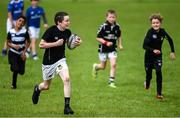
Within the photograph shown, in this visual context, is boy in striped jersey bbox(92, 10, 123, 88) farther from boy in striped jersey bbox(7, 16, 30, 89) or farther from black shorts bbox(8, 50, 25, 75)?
black shorts bbox(8, 50, 25, 75)

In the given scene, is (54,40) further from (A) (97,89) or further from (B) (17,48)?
(A) (97,89)

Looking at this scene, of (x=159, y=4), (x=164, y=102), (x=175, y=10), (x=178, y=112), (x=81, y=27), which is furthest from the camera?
(x=159, y=4)

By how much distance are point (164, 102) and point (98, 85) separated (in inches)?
130

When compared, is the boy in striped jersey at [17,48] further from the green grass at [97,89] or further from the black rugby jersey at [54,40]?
the black rugby jersey at [54,40]

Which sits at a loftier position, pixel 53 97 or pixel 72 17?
pixel 72 17

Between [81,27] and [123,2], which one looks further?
[123,2]

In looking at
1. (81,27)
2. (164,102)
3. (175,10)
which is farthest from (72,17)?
(164,102)

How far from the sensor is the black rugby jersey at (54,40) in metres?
15.6

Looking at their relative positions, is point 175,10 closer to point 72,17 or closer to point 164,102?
point 72,17

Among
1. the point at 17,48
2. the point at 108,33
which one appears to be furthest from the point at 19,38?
the point at 108,33

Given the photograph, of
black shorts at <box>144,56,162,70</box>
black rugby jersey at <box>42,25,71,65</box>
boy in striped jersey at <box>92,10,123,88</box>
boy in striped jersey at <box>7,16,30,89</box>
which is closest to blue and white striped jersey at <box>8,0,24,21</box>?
boy in striped jersey at <box>7,16,30,89</box>

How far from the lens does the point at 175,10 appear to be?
164ft

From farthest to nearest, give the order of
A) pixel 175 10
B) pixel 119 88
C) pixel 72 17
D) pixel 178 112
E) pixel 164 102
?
pixel 175 10 < pixel 72 17 < pixel 119 88 < pixel 164 102 < pixel 178 112

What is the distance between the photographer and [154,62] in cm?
1805
